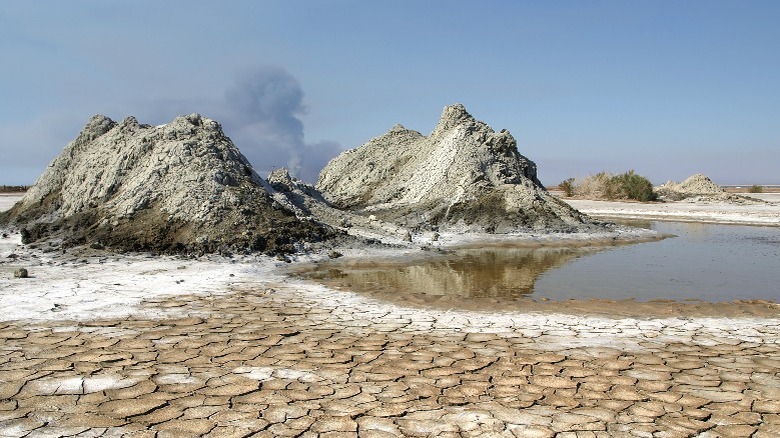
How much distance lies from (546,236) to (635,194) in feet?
91.9

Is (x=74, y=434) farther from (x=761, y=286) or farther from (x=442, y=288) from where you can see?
(x=761, y=286)

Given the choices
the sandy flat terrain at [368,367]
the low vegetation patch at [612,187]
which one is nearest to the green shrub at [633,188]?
the low vegetation patch at [612,187]

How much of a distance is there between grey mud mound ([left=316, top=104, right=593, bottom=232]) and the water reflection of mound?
5216 mm

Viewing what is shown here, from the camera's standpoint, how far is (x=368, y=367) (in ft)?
18.4

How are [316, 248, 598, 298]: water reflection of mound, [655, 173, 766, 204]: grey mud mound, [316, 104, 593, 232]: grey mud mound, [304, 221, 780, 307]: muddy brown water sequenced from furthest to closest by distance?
[655, 173, 766, 204]: grey mud mound < [316, 104, 593, 232]: grey mud mound < [316, 248, 598, 298]: water reflection of mound < [304, 221, 780, 307]: muddy brown water

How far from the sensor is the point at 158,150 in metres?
17.2

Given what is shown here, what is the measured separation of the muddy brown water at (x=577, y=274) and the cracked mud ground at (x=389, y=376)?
2.28 meters

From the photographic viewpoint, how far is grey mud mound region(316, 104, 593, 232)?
22.0 meters

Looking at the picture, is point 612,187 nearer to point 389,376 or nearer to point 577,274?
point 577,274

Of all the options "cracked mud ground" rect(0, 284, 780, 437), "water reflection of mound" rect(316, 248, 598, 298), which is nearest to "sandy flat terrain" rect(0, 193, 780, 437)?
"cracked mud ground" rect(0, 284, 780, 437)

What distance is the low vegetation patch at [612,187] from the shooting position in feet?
144

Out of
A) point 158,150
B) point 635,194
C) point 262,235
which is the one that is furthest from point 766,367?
point 635,194

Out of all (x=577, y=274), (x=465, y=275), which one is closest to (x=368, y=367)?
(x=465, y=275)

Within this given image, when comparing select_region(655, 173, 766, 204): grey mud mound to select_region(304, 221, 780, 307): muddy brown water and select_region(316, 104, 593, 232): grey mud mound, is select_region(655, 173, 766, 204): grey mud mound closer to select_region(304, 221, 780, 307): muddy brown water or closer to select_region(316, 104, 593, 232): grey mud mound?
select_region(316, 104, 593, 232): grey mud mound
